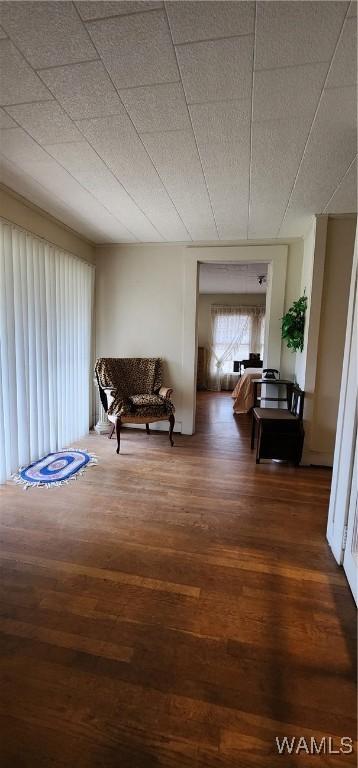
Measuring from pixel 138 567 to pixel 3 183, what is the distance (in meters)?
2.97

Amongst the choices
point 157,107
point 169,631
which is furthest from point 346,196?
point 169,631

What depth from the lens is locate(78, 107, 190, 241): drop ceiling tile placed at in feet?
5.90

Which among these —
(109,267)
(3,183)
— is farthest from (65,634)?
(109,267)

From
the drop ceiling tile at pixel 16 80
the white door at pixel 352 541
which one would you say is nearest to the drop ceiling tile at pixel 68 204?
the drop ceiling tile at pixel 16 80

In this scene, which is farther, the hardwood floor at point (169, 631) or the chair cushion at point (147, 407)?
the chair cushion at point (147, 407)

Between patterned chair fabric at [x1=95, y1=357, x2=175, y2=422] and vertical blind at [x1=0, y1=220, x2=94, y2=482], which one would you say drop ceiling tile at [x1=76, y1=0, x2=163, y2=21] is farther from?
patterned chair fabric at [x1=95, y1=357, x2=175, y2=422]

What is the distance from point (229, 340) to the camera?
827cm

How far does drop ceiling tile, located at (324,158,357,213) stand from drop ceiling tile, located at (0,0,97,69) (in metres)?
1.75

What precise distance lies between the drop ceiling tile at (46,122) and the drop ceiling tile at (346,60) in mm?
1352

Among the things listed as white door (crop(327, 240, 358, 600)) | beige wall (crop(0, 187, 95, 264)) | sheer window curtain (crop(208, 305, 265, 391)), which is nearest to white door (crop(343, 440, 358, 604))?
white door (crop(327, 240, 358, 600))

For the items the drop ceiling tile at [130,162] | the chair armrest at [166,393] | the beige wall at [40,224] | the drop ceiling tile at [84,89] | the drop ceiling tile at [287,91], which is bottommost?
the chair armrest at [166,393]

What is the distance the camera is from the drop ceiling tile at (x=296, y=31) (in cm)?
113

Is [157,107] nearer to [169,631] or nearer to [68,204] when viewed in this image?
[68,204]

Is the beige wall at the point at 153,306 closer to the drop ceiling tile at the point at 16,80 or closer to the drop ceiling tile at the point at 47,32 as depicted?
the drop ceiling tile at the point at 16,80
